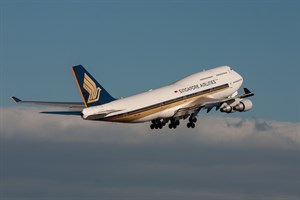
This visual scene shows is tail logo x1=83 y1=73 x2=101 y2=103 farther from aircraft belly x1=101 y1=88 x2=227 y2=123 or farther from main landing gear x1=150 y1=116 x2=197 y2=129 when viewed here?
main landing gear x1=150 y1=116 x2=197 y2=129

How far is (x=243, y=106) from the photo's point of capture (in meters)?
115

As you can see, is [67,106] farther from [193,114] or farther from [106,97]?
[193,114]

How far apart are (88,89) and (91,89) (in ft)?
1.10

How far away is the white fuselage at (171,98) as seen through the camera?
104 metres

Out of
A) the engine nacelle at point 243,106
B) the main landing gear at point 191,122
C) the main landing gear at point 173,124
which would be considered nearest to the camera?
the main landing gear at point 173,124

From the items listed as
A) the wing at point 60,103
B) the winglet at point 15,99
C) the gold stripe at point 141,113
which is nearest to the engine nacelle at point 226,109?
the gold stripe at point 141,113

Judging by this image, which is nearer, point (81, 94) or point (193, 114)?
point (81, 94)

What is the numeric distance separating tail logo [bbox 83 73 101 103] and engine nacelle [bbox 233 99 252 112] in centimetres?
1891

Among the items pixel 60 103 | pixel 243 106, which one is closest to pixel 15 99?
pixel 60 103

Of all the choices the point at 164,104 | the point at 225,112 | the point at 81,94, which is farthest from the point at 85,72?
the point at 225,112

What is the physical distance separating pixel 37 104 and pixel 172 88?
1656 cm

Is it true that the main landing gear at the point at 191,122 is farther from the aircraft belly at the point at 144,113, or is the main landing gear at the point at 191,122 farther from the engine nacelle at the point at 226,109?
the engine nacelle at the point at 226,109

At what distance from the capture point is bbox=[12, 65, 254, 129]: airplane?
103625 millimetres

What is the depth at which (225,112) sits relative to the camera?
112 metres
